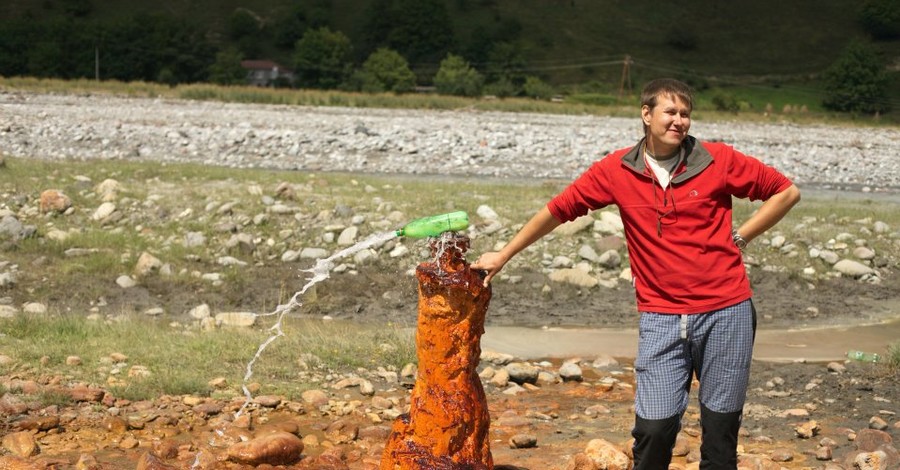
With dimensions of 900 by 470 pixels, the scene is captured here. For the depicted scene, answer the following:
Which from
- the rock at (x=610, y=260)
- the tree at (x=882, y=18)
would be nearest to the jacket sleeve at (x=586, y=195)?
the rock at (x=610, y=260)

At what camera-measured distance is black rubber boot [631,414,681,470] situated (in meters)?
4.20

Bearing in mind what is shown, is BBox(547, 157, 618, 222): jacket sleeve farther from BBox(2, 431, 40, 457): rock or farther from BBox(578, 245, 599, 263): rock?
BBox(578, 245, 599, 263): rock

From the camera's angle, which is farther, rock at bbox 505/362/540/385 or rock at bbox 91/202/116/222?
rock at bbox 91/202/116/222

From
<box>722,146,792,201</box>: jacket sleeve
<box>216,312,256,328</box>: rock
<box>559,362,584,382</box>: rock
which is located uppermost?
<box>722,146,792,201</box>: jacket sleeve

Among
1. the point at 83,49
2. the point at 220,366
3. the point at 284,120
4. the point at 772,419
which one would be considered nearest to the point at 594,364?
the point at 772,419

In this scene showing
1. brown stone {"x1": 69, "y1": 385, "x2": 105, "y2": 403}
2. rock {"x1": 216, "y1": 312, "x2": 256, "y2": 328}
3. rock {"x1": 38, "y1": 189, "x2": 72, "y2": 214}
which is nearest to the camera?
brown stone {"x1": 69, "y1": 385, "x2": 105, "y2": 403}

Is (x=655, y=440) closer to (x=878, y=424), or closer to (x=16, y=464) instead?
(x=878, y=424)

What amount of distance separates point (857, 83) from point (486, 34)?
72.3ft

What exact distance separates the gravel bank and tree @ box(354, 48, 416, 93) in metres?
26.1

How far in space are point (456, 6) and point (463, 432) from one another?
75542 mm

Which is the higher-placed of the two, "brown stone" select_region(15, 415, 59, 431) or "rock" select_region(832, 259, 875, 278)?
"rock" select_region(832, 259, 875, 278)

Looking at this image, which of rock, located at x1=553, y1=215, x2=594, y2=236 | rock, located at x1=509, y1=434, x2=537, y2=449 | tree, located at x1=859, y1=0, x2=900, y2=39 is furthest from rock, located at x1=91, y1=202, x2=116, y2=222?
tree, located at x1=859, y1=0, x2=900, y2=39

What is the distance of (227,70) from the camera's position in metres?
55.8

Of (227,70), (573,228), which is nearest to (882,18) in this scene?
(227,70)
